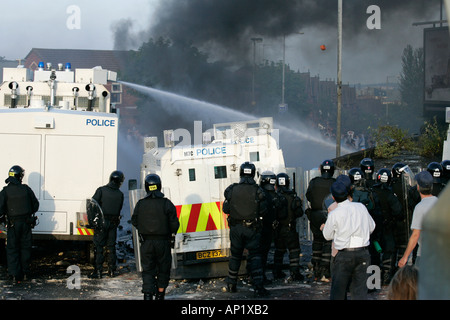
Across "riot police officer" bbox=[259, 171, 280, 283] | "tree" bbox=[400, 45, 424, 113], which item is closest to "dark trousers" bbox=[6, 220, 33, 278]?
"riot police officer" bbox=[259, 171, 280, 283]

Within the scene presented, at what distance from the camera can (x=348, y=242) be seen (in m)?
6.32

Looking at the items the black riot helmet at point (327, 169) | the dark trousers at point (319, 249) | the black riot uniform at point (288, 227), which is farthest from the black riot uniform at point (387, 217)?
the black riot uniform at point (288, 227)

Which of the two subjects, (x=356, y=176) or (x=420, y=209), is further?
(x=356, y=176)

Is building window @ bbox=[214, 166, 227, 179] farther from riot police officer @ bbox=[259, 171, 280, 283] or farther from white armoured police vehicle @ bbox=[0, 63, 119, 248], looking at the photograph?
white armoured police vehicle @ bbox=[0, 63, 119, 248]

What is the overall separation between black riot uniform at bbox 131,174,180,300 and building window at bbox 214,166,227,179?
1.97 meters

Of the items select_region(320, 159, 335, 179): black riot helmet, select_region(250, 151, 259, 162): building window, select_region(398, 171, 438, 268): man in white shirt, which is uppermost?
select_region(250, 151, 259, 162): building window

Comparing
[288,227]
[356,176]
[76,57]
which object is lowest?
[288,227]

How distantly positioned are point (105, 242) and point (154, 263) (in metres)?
2.24

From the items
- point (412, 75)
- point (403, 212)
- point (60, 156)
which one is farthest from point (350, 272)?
point (412, 75)

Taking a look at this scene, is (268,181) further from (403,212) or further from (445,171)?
(445,171)

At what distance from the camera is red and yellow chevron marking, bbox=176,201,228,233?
9414mm

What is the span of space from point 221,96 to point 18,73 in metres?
34.3

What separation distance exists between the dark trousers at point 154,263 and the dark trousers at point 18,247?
8.18 feet
